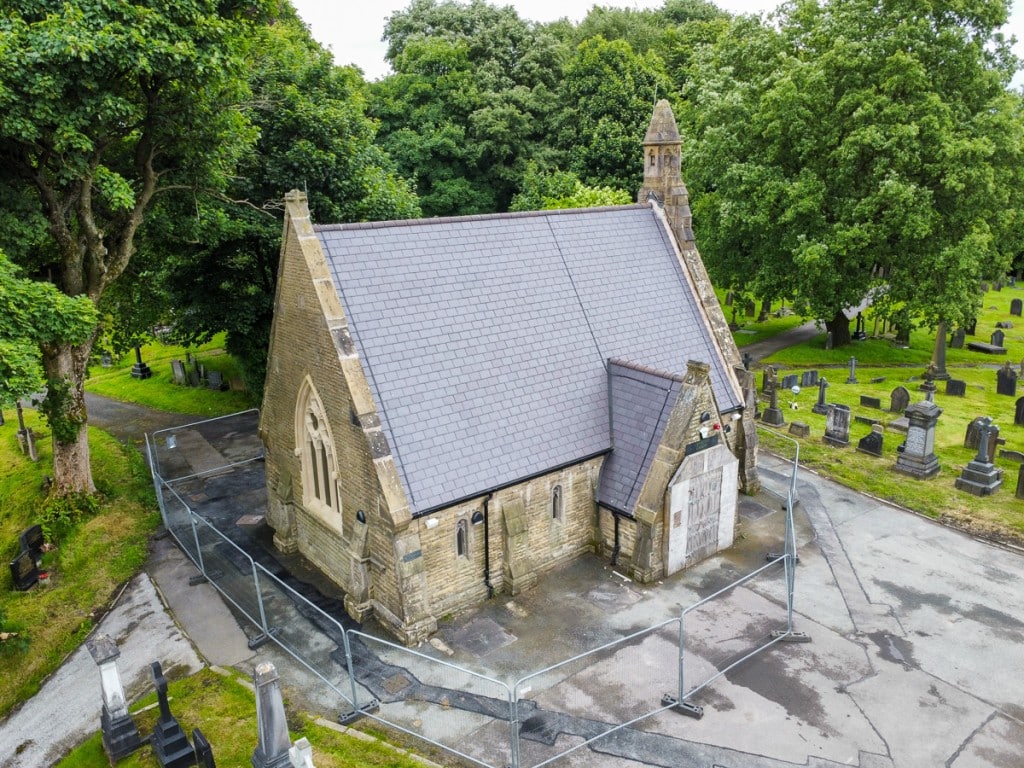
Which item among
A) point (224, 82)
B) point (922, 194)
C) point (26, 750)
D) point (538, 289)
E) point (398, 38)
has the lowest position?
point (26, 750)

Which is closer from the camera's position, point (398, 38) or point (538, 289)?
point (538, 289)

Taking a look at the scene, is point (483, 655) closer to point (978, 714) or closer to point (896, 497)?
point (978, 714)

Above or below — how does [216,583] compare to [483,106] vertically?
below

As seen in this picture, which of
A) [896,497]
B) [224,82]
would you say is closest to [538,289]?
[224,82]

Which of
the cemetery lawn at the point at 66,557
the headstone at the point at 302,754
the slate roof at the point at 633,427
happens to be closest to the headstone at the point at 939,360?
the slate roof at the point at 633,427

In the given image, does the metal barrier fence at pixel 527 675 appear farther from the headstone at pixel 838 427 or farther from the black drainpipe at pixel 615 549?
the headstone at pixel 838 427

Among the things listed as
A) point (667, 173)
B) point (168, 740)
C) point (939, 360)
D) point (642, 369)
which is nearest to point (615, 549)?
point (642, 369)
